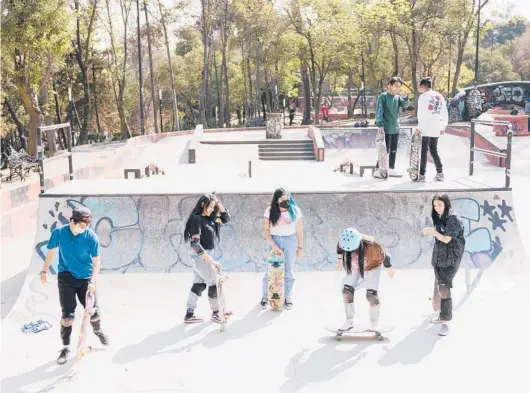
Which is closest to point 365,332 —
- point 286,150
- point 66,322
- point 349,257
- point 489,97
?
point 349,257

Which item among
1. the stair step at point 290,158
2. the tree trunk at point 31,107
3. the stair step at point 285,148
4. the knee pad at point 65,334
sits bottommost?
the knee pad at point 65,334

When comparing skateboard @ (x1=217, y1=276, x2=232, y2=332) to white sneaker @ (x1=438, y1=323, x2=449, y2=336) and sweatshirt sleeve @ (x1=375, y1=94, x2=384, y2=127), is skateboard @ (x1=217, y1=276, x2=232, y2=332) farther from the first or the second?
sweatshirt sleeve @ (x1=375, y1=94, x2=384, y2=127)

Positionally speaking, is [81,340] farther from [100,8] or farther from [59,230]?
[100,8]

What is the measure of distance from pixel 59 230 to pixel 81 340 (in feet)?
3.51

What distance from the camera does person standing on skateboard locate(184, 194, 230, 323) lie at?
605 cm

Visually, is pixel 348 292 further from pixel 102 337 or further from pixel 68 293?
pixel 68 293

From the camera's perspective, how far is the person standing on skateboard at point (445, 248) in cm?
588

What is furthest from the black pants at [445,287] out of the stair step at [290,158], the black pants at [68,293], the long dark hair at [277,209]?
the stair step at [290,158]

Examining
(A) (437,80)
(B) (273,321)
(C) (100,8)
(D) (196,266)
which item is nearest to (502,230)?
(B) (273,321)

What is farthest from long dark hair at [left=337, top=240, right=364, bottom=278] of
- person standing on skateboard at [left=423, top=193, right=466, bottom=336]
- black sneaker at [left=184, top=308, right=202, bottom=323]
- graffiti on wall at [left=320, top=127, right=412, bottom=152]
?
graffiti on wall at [left=320, top=127, right=412, bottom=152]

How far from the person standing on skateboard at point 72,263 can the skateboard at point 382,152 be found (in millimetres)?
5276

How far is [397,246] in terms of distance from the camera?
812 cm

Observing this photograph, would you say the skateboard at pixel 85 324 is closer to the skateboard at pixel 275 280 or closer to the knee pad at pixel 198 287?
the knee pad at pixel 198 287

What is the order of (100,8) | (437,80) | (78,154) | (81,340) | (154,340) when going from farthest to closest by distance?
1. (437,80)
2. (100,8)
3. (78,154)
4. (154,340)
5. (81,340)
